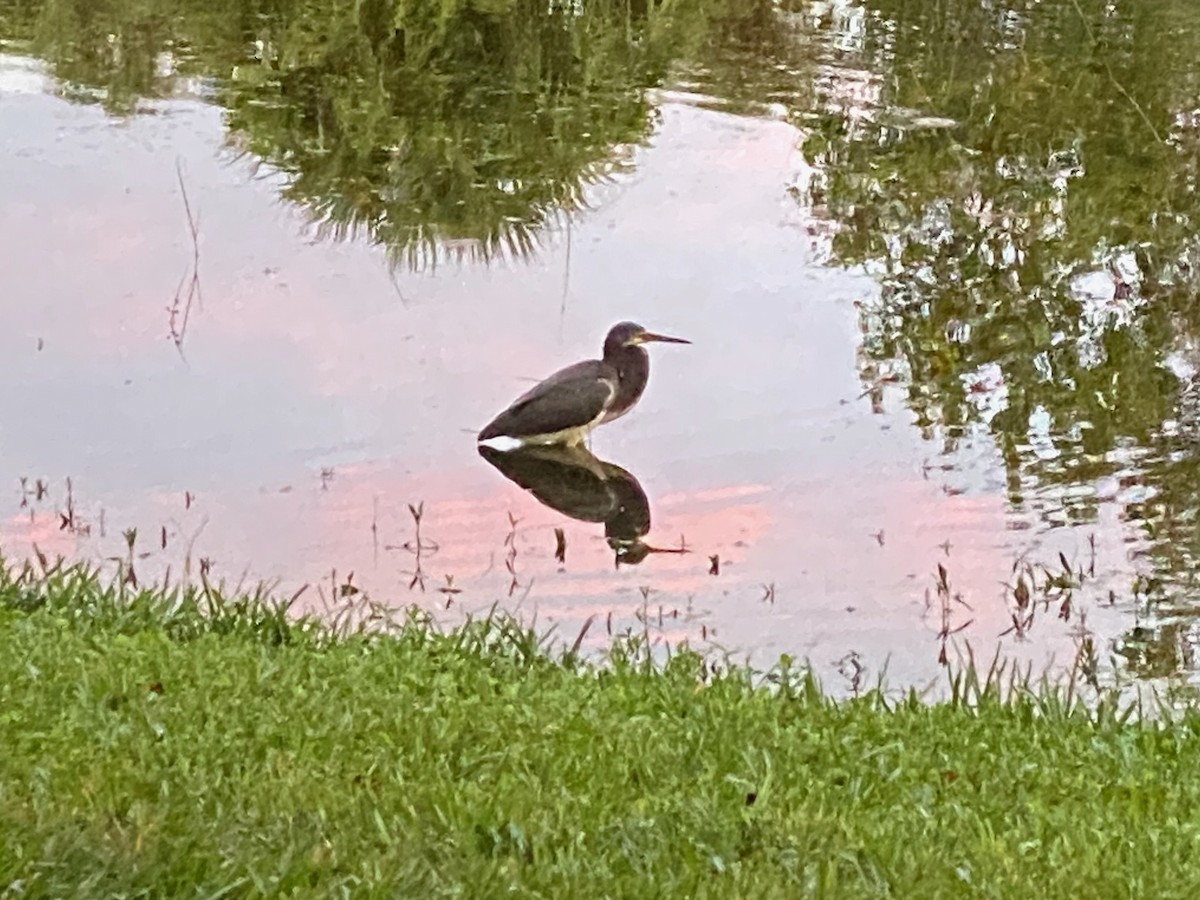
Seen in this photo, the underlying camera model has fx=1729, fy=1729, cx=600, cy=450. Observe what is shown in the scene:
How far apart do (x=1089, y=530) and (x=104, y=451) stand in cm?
389

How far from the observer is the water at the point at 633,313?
20.5 ft

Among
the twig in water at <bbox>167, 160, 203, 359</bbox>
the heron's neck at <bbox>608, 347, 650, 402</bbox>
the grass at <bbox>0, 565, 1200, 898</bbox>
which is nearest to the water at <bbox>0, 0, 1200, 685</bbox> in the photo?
the twig in water at <bbox>167, 160, 203, 359</bbox>

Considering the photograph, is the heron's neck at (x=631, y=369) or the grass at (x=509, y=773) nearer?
the grass at (x=509, y=773)

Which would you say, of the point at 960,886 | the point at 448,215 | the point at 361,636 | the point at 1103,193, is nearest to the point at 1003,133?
the point at 1103,193

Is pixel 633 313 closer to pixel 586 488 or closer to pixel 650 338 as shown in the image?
pixel 650 338

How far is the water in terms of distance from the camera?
6.26 meters

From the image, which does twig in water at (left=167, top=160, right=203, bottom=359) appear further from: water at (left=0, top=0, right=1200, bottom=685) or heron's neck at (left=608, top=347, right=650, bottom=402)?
heron's neck at (left=608, top=347, right=650, bottom=402)

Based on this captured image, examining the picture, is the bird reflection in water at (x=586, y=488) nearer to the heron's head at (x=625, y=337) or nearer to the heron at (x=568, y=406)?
the heron at (x=568, y=406)

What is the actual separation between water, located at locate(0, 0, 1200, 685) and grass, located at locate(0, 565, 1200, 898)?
0.81 meters

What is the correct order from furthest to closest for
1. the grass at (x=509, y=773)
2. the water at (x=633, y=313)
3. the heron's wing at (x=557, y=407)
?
the heron's wing at (x=557, y=407), the water at (x=633, y=313), the grass at (x=509, y=773)

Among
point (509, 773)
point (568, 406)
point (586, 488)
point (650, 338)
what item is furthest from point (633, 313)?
point (509, 773)

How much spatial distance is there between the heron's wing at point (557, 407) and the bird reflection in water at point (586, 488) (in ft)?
0.41

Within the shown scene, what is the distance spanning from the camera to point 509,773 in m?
3.96

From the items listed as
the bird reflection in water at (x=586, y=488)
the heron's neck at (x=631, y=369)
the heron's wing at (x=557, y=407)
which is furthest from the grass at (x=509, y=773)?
the heron's neck at (x=631, y=369)
